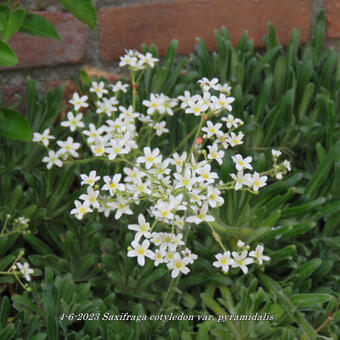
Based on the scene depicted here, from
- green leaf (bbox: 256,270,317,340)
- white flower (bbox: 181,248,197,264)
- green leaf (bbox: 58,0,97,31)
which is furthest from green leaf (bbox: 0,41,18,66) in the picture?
green leaf (bbox: 256,270,317,340)

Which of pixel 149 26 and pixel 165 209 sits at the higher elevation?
pixel 149 26

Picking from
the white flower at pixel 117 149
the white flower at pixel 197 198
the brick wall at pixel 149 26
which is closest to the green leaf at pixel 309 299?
the white flower at pixel 197 198

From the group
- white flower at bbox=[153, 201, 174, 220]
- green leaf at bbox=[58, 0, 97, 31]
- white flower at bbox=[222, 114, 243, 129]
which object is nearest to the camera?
white flower at bbox=[153, 201, 174, 220]

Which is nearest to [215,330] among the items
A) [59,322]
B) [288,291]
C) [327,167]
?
[288,291]

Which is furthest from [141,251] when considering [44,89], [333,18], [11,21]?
[333,18]

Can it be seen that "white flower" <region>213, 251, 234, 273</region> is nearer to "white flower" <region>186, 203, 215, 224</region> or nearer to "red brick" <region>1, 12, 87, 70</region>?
"white flower" <region>186, 203, 215, 224</region>

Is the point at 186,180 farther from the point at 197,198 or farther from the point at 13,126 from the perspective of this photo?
the point at 13,126

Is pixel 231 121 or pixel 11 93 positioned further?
pixel 11 93
